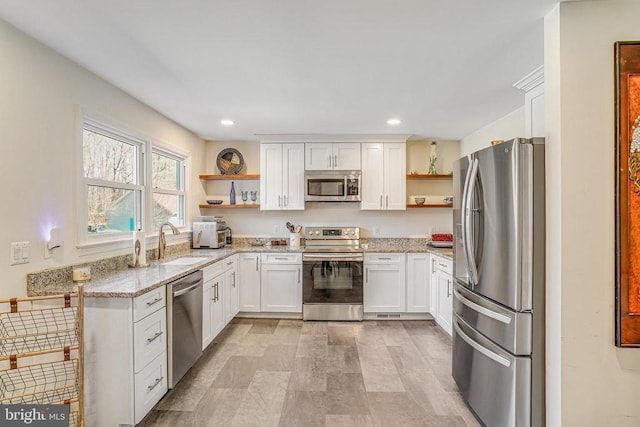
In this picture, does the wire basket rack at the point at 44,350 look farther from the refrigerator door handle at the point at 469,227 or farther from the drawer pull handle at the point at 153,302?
the refrigerator door handle at the point at 469,227

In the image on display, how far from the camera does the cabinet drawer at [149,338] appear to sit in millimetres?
1986

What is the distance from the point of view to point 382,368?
9.42ft

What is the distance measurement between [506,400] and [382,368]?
1.21 m

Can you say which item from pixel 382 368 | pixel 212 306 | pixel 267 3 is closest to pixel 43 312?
pixel 212 306

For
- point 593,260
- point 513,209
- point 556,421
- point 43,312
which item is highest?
point 513,209

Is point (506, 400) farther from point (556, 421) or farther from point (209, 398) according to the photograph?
point (209, 398)

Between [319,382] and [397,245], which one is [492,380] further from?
[397,245]

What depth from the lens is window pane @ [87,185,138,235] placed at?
2602 millimetres

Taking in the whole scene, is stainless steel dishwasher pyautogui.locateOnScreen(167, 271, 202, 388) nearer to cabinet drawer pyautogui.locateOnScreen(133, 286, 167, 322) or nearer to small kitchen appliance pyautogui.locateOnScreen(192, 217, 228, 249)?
cabinet drawer pyautogui.locateOnScreen(133, 286, 167, 322)

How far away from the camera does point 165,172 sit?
12.4ft

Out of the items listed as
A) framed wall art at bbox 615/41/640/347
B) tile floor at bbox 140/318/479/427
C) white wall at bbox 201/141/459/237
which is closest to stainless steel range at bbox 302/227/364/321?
tile floor at bbox 140/318/479/427

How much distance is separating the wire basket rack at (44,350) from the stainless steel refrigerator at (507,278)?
91.2 inches

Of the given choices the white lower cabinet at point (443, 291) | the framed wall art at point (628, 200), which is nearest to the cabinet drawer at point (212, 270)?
the white lower cabinet at point (443, 291)

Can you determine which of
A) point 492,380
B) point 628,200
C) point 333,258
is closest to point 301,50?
point 628,200
